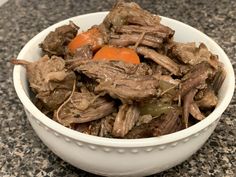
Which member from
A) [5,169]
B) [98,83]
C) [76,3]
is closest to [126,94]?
[98,83]

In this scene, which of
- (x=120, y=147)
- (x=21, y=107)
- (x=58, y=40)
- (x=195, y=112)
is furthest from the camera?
(x=21, y=107)

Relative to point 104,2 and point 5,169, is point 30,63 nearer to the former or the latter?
point 5,169

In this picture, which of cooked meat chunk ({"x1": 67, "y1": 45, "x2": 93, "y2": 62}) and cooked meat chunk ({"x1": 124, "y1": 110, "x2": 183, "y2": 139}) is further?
cooked meat chunk ({"x1": 67, "y1": 45, "x2": 93, "y2": 62})

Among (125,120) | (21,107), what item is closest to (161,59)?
(125,120)

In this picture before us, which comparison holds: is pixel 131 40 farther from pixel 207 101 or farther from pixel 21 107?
pixel 21 107

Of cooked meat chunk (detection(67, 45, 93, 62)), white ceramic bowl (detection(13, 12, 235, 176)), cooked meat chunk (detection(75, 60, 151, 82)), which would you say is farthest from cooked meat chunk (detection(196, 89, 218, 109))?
cooked meat chunk (detection(67, 45, 93, 62))

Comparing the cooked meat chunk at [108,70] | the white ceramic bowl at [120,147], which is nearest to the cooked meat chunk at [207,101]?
the white ceramic bowl at [120,147]

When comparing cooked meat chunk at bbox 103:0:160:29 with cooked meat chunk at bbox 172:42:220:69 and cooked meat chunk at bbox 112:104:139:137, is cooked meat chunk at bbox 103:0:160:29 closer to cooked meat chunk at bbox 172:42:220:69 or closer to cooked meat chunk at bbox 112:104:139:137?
cooked meat chunk at bbox 172:42:220:69
